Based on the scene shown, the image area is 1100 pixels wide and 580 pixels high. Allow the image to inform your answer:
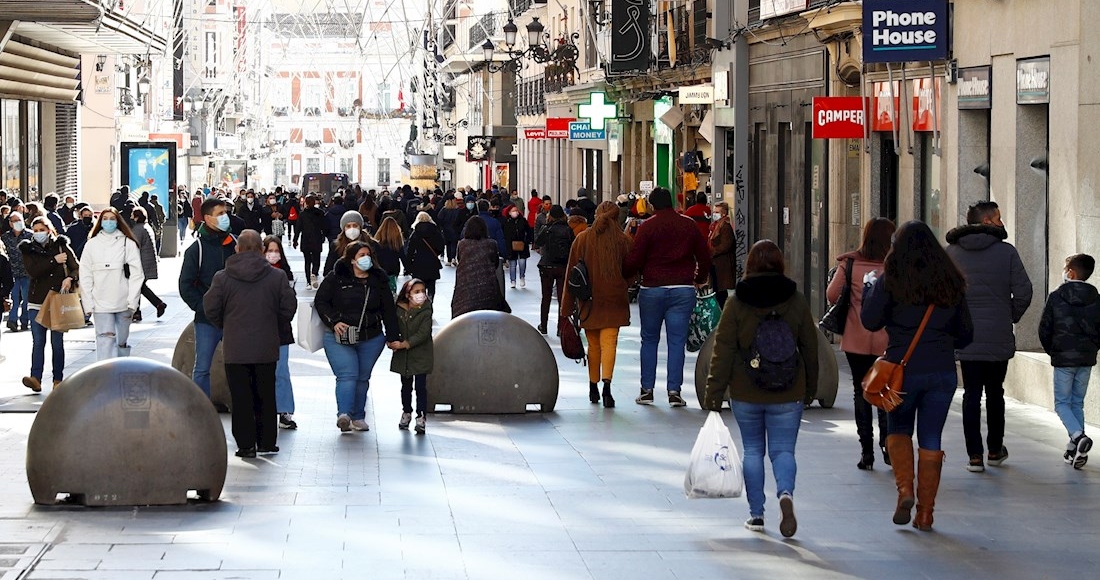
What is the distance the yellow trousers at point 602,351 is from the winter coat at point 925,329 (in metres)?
5.67

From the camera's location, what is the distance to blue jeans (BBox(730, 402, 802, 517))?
9.49 metres

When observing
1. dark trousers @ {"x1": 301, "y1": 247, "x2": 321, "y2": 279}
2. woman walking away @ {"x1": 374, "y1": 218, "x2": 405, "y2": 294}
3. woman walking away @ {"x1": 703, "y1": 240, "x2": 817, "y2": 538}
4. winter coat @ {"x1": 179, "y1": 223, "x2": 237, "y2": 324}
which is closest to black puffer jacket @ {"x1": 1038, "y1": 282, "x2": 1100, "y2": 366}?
woman walking away @ {"x1": 703, "y1": 240, "x2": 817, "y2": 538}

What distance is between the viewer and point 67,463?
10.1 meters

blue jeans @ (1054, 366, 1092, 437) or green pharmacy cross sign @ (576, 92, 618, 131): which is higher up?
green pharmacy cross sign @ (576, 92, 618, 131)

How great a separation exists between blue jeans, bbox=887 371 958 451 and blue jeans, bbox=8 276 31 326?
13.9m

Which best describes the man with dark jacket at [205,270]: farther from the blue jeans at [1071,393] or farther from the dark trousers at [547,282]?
the dark trousers at [547,282]

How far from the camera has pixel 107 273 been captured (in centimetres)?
1592

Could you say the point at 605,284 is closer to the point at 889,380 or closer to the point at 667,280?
the point at 667,280

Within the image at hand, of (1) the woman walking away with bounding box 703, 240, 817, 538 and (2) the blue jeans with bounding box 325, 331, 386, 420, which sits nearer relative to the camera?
(1) the woman walking away with bounding box 703, 240, 817, 538

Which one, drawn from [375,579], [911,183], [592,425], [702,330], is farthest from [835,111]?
[375,579]

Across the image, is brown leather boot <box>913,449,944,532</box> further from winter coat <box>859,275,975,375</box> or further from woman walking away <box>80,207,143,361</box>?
woman walking away <box>80,207,143,361</box>

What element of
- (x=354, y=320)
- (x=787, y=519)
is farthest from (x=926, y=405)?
(x=354, y=320)

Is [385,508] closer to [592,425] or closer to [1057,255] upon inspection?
[592,425]

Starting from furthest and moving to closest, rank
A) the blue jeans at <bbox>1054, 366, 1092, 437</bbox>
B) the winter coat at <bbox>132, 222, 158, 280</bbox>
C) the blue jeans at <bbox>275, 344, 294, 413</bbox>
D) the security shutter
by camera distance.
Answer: the security shutter → the winter coat at <bbox>132, 222, 158, 280</bbox> → the blue jeans at <bbox>275, 344, 294, 413</bbox> → the blue jeans at <bbox>1054, 366, 1092, 437</bbox>
